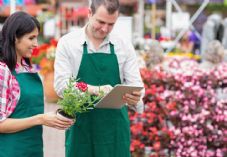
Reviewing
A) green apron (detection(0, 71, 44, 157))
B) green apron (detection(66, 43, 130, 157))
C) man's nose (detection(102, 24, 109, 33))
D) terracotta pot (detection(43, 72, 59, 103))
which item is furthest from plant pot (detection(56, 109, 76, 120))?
terracotta pot (detection(43, 72, 59, 103))

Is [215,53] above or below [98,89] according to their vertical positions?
above

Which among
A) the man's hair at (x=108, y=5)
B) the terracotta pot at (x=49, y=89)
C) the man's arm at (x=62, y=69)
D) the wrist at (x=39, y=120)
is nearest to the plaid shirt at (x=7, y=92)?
the wrist at (x=39, y=120)

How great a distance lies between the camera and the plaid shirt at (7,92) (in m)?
2.84

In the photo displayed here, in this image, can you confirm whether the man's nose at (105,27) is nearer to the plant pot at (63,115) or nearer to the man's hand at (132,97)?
the man's hand at (132,97)

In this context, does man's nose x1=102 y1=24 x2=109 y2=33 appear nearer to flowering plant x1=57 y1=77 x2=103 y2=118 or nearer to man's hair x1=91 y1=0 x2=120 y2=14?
man's hair x1=91 y1=0 x2=120 y2=14

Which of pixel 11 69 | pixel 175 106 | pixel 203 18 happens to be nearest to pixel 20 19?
pixel 11 69

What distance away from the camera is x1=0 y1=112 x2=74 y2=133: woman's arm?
2.84m

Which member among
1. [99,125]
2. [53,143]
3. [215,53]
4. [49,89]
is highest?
[215,53]

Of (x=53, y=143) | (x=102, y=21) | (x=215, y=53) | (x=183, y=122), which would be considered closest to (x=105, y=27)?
(x=102, y=21)

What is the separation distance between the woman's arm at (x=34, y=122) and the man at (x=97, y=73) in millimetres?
357

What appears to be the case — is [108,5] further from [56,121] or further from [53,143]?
[53,143]

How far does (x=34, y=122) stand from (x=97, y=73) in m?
0.52

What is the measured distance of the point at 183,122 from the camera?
17.3 feet

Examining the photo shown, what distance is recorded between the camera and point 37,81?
3070 millimetres
